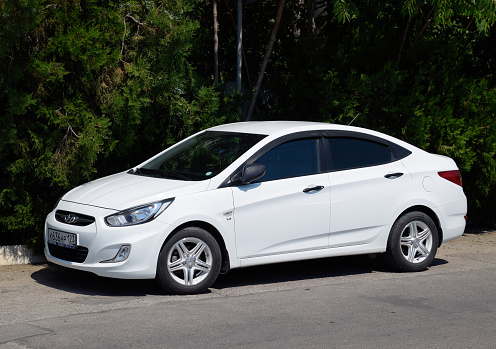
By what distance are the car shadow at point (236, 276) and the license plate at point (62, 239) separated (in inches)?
19.4

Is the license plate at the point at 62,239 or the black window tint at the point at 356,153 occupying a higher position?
the black window tint at the point at 356,153

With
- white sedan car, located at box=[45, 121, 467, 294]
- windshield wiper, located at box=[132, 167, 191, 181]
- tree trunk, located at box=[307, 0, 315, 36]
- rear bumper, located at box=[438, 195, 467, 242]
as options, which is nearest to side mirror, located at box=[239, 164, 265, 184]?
white sedan car, located at box=[45, 121, 467, 294]

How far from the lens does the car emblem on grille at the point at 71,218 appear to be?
7633mm

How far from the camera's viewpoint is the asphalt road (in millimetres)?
6070

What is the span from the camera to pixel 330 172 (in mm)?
8406

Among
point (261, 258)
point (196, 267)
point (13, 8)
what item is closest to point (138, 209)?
point (196, 267)

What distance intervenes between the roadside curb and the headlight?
7.84 ft

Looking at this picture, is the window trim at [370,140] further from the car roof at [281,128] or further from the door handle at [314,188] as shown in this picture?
the door handle at [314,188]

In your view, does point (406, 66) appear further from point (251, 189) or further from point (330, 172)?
point (251, 189)

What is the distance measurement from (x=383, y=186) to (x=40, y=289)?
379 cm

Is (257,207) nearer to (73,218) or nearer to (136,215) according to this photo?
(136,215)

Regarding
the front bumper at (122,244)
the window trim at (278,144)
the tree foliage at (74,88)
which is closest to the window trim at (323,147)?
the window trim at (278,144)

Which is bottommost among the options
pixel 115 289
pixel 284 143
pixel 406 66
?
pixel 115 289

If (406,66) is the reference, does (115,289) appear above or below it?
below
